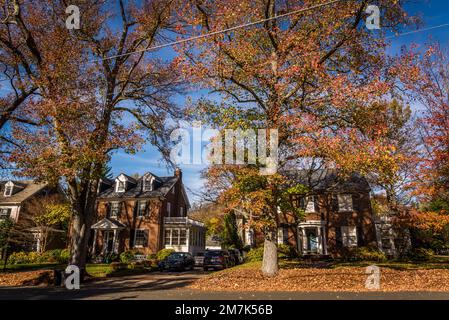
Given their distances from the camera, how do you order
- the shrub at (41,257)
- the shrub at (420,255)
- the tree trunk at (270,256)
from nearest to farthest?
the tree trunk at (270,256) < the shrub at (420,255) < the shrub at (41,257)

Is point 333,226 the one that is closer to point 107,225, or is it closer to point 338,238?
point 338,238

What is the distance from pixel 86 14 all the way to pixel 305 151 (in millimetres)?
14150

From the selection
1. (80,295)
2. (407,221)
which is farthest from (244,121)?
(407,221)

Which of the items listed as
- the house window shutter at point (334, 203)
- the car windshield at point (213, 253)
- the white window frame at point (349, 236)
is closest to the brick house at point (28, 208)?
the car windshield at point (213, 253)

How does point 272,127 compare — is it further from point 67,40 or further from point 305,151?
point 67,40

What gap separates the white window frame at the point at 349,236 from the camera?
29828 millimetres

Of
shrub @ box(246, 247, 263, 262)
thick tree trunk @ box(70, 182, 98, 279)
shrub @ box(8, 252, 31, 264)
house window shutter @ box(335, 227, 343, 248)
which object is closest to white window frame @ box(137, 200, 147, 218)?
shrub @ box(8, 252, 31, 264)

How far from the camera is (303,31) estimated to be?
13367 millimetres

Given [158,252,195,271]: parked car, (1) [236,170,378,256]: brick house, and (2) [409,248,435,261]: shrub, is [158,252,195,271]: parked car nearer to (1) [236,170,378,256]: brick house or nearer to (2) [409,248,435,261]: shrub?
(1) [236,170,378,256]: brick house

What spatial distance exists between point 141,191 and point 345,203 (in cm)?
2173

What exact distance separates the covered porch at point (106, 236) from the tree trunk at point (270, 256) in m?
22.6

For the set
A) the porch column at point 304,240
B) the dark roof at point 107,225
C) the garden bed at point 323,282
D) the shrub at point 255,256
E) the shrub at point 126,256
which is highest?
the dark roof at point 107,225

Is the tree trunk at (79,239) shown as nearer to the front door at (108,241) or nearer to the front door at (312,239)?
the front door at (108,241)

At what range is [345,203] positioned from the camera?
31.2 metres
